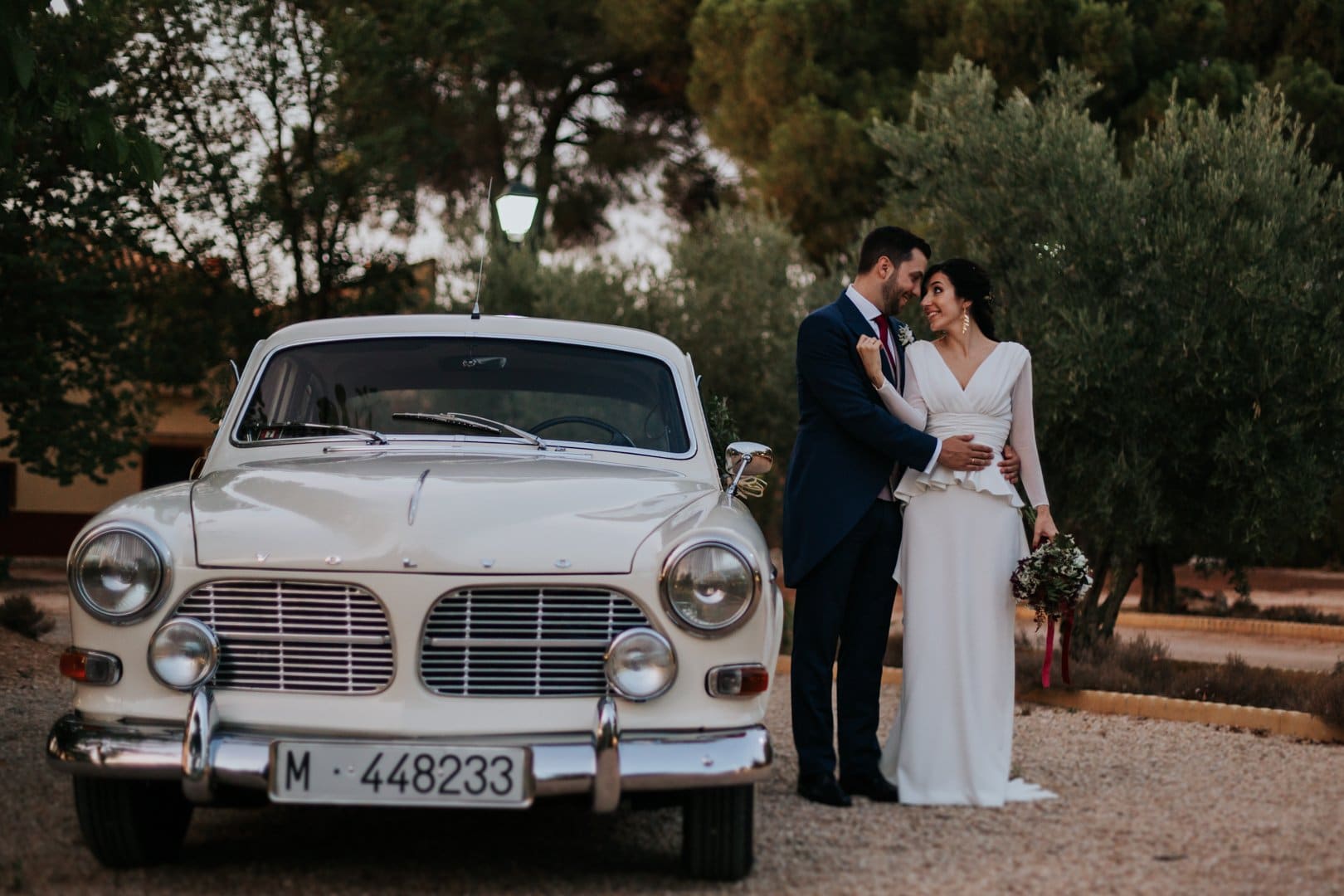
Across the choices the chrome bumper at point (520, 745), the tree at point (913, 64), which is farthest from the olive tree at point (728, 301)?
the chrome bumper at point (520, 745)

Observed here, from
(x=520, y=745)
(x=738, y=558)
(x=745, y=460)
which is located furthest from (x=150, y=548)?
(x=745, y=460)

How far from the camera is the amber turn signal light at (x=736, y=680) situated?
3.93 meters

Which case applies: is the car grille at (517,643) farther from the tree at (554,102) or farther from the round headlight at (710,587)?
the tree at (554,102)

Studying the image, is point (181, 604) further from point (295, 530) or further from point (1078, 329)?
point (1078, 329)

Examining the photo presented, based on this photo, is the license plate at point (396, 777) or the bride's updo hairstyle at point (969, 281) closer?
the license plate at point (396, 777)

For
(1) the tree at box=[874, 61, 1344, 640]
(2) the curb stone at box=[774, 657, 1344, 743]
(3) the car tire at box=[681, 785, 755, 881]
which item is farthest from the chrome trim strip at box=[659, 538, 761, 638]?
(1) the tree at box=[874, 61, 1344, 640]

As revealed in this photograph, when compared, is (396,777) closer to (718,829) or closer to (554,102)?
(718,829)

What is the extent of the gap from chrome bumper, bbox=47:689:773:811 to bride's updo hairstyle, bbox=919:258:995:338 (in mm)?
2385

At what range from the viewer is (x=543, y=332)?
5.37 meters

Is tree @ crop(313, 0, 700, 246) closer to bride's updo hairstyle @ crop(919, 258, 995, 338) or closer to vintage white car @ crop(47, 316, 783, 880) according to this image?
bride's updo hairstyle @ crop(919, 258, 995, 338)

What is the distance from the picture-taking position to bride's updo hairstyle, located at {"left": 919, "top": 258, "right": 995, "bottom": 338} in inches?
221

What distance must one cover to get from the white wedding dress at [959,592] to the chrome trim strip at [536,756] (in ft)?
5.36

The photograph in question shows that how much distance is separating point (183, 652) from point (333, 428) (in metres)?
1.34

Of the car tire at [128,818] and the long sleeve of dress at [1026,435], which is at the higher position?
the long sleeve of dress at [1026,435]
